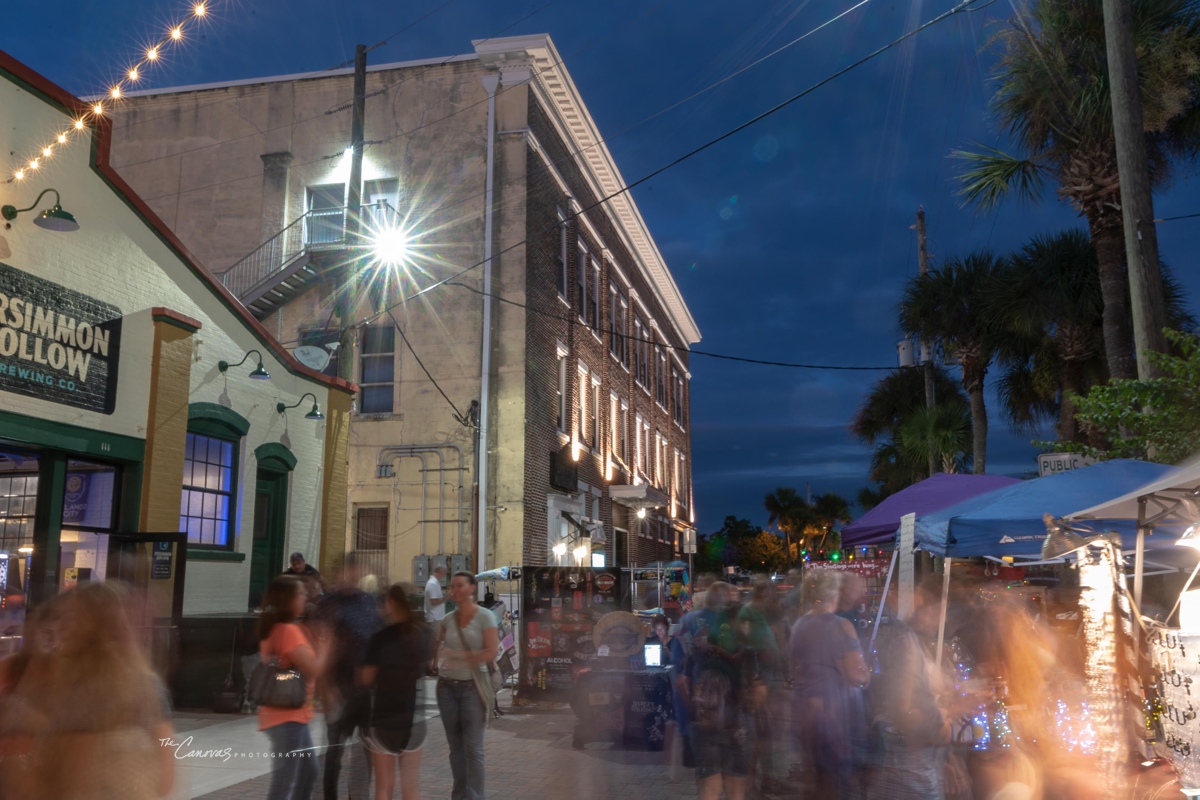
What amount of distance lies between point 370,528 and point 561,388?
264 inches

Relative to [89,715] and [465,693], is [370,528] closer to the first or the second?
[465,693]

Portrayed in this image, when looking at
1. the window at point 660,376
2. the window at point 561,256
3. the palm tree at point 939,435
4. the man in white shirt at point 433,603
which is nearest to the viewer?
the man in white shirt at point 433,603

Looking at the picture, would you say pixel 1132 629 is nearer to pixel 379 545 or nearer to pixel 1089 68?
pixel 1089 68

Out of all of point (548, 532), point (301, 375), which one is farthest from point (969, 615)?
point (548, 532)

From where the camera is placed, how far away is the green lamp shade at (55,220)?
1054cm

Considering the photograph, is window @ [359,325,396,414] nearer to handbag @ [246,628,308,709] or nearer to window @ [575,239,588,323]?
window @ [575,239,588,323]

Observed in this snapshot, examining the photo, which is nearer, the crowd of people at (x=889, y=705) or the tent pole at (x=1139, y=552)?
the crowd of people at (x=889, y=705)

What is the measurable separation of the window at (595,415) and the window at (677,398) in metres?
16.2

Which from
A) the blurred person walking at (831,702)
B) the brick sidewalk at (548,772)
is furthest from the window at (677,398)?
the blurred person walking at (831,702)

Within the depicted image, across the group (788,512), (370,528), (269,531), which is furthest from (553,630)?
(788,512)

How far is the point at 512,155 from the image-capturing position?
2398cm

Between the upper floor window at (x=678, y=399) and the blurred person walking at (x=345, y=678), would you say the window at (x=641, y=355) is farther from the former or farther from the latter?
the blurred person walking at (x=345, y=678)

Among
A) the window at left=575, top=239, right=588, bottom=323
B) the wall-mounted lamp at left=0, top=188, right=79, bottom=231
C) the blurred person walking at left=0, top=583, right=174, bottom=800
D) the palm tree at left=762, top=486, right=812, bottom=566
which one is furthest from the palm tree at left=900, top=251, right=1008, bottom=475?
the palm tree at left=762, top=486, right=812, bottom=566

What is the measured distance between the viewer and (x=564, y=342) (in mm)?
27125
